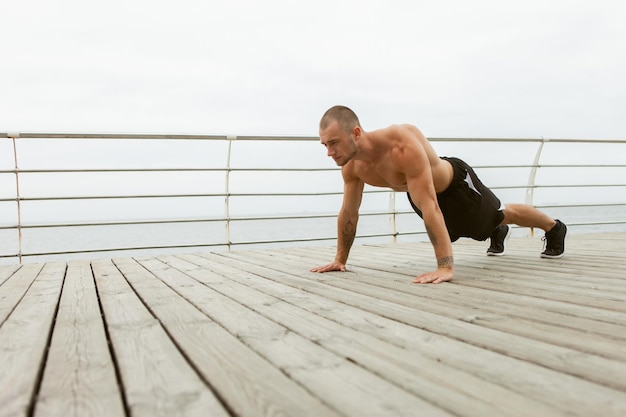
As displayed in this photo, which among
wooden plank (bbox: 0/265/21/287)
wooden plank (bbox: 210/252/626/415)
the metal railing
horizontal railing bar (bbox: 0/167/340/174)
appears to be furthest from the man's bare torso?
wooden plank (bbox: 0/265/21/287)

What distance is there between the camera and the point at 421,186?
2271 millimetres

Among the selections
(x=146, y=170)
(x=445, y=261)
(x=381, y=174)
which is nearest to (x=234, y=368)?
(x=445, y=261)

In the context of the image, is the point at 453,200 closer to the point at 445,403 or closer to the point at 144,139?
the point at 445,403

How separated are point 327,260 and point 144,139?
6.05 feet

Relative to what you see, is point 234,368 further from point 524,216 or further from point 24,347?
point 524,216

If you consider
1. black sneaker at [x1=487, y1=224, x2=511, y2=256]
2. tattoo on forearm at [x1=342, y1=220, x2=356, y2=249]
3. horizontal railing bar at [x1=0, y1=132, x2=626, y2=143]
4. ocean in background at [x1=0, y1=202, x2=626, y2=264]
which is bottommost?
ocean in background at [x1=0, y1=202, x2=626, y2=264]

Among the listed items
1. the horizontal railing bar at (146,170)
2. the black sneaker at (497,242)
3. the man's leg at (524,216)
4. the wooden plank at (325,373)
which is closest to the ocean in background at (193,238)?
the horizontal railing bar at (146,170)

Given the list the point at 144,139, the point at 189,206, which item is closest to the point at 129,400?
the point at 144,139

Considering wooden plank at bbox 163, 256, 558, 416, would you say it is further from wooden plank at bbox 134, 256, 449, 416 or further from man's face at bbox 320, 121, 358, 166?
man's face at bbox 320, 121, 358, 166

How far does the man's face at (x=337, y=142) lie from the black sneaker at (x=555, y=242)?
1419 millimetres

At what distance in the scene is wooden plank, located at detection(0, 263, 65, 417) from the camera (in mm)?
766

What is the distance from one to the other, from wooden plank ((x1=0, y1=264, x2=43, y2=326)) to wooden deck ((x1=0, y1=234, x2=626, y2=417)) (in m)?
0.02

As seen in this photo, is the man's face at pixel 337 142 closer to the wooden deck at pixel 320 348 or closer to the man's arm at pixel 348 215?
the man's arm at pixel 348 215

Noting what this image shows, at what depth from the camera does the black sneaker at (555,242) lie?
113 inches
